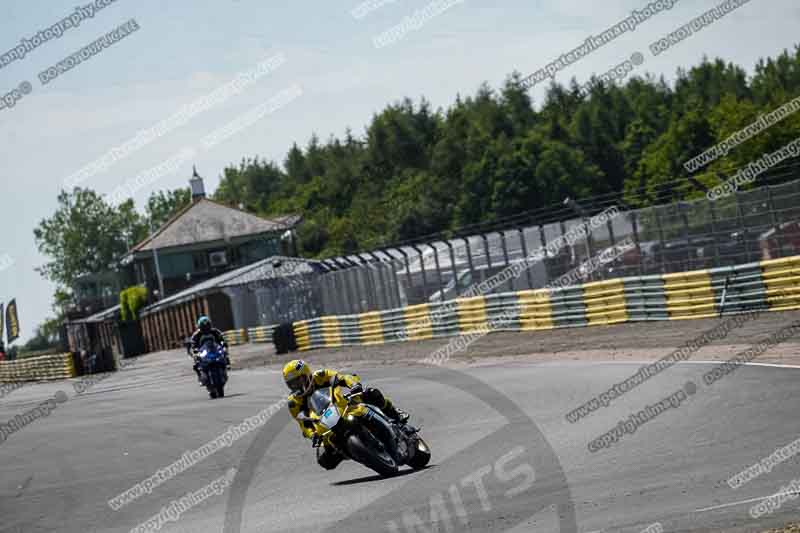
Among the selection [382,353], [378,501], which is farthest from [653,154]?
[378,501]

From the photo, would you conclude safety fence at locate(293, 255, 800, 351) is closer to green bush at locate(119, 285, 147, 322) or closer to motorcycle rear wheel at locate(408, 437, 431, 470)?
motorcycle rear wheel at locate(408, 437, 431, 470)

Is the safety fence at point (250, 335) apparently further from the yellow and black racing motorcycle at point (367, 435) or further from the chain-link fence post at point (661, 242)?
the yellow and black racing motorcycle at point (367, 435)

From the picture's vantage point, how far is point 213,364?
78.5ft

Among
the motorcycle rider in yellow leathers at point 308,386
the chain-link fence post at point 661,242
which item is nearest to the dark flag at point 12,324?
the chain-link fence post at point 661,242

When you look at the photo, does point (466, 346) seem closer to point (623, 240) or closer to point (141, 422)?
point (623, 240)

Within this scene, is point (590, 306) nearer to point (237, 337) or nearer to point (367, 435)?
point (367, 435)

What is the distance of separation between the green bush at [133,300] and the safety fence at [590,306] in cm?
4835

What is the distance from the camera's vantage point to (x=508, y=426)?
1393 centimetres

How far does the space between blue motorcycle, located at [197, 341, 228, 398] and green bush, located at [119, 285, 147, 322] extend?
6359cm

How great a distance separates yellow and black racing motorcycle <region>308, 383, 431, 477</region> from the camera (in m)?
11.4

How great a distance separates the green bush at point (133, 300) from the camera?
285ft

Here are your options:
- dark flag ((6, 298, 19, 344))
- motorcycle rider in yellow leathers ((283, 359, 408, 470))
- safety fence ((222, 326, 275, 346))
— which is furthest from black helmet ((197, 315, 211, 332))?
dark flag ((6, 298, 19, 344))

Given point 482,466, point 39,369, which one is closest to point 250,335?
point 39,369

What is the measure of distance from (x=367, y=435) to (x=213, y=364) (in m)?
12.8
